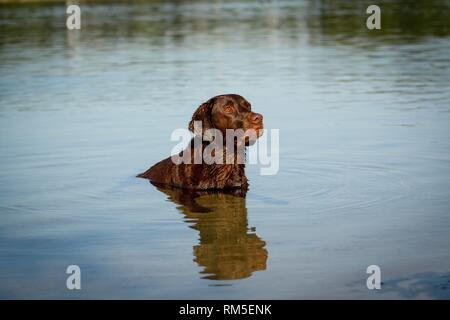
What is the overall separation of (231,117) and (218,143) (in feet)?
1.48

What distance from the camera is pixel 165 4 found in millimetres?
67188

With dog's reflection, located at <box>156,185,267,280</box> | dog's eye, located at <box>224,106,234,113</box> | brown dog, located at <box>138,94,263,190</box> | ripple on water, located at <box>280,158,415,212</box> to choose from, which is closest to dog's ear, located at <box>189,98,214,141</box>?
brown dog, located at <box>138,94,263,190</box>

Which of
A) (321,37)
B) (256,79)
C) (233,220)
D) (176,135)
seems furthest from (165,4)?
(233,220)

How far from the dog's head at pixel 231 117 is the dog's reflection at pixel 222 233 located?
76cm

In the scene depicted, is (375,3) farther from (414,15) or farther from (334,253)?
(334,253)

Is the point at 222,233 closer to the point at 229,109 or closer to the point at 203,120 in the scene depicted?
the point at 229,109

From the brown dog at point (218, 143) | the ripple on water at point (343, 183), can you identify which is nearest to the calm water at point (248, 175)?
the ripple on water at point (343, 183)

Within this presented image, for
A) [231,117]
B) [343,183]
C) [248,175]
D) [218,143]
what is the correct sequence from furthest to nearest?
[248,175] → [343,183] → [218,143] → [231,117]

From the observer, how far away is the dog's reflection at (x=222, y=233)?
8.87m

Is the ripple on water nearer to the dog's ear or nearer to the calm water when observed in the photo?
the calm water

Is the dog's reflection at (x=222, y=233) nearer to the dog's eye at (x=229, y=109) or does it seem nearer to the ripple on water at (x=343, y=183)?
the ripple on water at (x=343, y=183)

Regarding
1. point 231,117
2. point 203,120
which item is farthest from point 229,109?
point 203,120

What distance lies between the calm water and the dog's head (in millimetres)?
823

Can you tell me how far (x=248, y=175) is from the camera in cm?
1338
